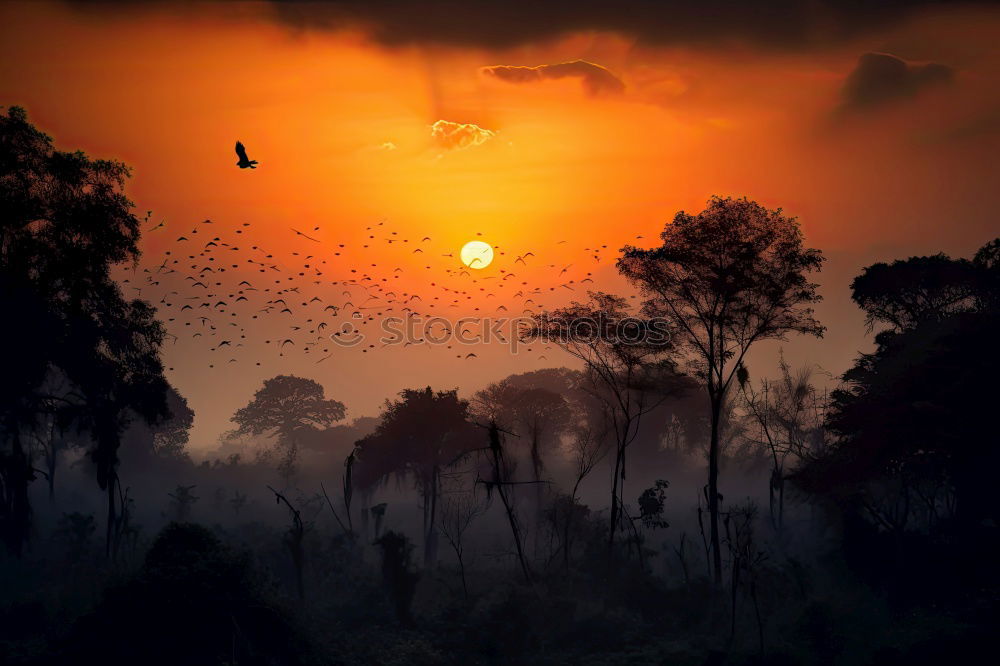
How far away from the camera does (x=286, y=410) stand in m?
108

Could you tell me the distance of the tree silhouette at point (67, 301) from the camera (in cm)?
3250

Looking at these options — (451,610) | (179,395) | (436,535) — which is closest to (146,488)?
(179,395)

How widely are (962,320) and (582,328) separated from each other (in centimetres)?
1888

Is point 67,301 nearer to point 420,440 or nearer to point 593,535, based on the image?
point 420,440

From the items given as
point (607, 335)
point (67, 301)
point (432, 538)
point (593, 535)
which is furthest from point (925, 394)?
point (67, 301)

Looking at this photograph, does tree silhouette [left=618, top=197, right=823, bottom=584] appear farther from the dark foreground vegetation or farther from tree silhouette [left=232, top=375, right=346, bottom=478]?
tree silhouette [left=232, top=375, right=346, bottom=478]

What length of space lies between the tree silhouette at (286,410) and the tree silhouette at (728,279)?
79.1 m

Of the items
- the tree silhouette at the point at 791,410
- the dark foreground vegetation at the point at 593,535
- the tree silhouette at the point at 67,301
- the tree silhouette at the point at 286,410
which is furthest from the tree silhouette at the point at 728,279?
the tree silhouette at the point at 286,410

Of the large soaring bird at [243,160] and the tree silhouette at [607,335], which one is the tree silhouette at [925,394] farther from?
the large soaring bird at [243,160]

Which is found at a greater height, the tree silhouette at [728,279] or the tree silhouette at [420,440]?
the tree silhouette at [728,279]

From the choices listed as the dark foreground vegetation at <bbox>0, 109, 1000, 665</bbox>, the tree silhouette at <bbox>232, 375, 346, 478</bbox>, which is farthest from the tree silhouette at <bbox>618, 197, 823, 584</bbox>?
the tree silhouette at <bbox>232, 375, 346, 478</bbox>

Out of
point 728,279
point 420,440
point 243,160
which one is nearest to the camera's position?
point 243,160

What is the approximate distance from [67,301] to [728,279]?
3159 centimetres

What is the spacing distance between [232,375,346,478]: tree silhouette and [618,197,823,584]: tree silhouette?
79058 mm
